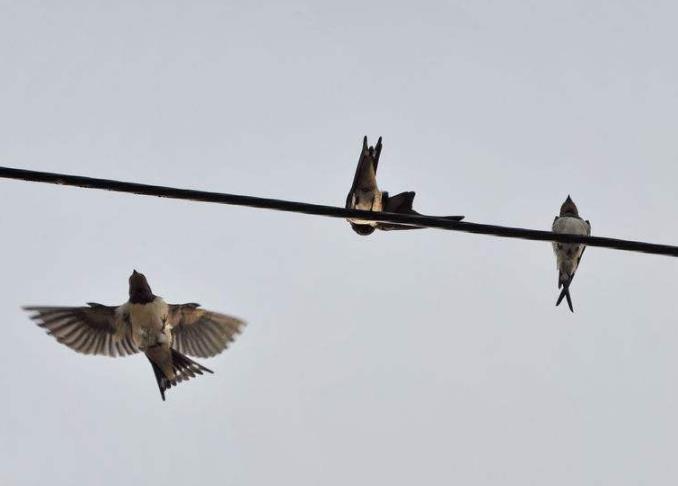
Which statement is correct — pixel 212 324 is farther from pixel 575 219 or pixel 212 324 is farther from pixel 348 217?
pixel 348 217

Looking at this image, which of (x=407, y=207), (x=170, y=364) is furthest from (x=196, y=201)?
(x=170, y=364)

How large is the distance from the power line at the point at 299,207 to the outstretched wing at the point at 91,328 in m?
4.77

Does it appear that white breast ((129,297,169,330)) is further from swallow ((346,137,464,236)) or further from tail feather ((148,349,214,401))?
swallow ((346,137,464,236))

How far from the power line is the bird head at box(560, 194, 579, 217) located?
5.57 meters

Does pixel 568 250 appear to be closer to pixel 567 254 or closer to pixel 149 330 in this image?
pixel 567 254

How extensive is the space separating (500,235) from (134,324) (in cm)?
487

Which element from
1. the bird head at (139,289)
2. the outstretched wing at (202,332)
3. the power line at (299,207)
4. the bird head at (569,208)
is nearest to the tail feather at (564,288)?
the bird head at (569,208)

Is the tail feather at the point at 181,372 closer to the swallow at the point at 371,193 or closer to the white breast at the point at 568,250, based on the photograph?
the swallow at the point at 371,193

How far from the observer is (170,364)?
7.61m

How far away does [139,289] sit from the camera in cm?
769

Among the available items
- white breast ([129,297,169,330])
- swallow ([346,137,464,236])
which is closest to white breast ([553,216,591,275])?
swallow ([346,137,464,236])

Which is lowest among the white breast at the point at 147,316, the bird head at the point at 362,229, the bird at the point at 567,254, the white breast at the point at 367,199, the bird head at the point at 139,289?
the white breast at the point at 147,316

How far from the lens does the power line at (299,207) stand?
10.4ft

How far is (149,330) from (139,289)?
31cm
